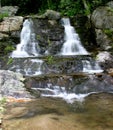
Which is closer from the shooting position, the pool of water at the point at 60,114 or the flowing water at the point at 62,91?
the pool of water at the point at 60,114

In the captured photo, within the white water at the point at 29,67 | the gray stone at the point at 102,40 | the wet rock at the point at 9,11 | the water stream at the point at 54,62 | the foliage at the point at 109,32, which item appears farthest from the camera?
the wet rock at the point at 9,11

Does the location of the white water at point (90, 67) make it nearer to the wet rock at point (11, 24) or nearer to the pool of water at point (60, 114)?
the pool of water at point (60, 114)

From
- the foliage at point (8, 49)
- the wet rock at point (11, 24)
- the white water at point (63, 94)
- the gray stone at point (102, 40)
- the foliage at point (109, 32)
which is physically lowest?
the white water at point (63, 94)

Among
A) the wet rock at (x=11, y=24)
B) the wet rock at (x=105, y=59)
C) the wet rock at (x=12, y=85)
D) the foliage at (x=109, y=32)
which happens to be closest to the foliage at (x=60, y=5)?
the foliage at (x=109, y=32)

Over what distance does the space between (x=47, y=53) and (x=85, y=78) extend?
164 inches

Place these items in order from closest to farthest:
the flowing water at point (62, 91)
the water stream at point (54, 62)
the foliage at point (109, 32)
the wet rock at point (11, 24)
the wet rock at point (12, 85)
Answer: the flowing water at point (62, 91) < the wet rock at point (12, 85) < the water stream at point (54, 62) < the foliage at point (109, 32) < the wet rock at point (11, 24)

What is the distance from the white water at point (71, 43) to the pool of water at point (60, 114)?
17.2 feet

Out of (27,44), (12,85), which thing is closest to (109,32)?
(27,44)

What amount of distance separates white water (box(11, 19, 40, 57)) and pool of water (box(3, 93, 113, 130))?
17.7 ft

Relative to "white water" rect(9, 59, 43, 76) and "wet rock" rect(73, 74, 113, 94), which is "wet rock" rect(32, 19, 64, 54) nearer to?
"white water" rect(9, 59, 43, 76)

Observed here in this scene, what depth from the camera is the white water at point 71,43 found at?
13930 mm

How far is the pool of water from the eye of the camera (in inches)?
245

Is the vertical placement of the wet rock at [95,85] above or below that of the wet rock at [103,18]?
below

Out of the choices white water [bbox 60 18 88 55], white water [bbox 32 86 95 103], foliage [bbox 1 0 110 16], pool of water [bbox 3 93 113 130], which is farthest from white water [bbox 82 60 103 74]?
foliage [bbox 1 0 110 16]
